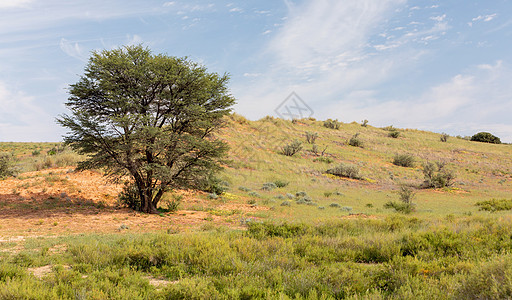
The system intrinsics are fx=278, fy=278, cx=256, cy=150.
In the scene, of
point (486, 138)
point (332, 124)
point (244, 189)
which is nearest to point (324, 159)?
point (244, 189)

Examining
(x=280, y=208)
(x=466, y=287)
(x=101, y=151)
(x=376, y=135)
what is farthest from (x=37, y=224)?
(x=376, y=135)

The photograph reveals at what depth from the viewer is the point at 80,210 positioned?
15.5 m

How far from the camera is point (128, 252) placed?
7.18 meters

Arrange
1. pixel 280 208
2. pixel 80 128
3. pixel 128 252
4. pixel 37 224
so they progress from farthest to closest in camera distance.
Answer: pixel 280 208, pixel 80 128, pixel 37 224, pixel 128 252

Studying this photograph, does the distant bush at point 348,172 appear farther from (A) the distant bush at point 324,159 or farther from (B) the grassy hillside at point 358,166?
(A) the distant bush at point 324,159

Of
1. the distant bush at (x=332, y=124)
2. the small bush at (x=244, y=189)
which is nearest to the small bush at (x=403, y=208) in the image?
the small bush at (x=244, y=189)

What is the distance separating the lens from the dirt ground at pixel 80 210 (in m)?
12.3

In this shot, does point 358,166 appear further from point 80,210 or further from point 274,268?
point 274,268

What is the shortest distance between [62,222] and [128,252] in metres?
8.37

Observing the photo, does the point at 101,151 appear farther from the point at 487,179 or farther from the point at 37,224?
the point at 487,179

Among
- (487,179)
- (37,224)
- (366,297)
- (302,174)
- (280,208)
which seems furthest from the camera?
(487,179)

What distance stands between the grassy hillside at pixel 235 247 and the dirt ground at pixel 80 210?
8 centimetres

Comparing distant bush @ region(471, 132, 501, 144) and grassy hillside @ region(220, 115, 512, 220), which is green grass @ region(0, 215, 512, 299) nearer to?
grassy hillside @ region(220, 115, 512, 220)

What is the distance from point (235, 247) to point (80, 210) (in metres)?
12.2
